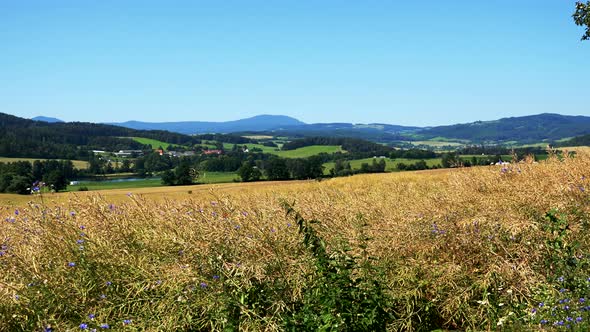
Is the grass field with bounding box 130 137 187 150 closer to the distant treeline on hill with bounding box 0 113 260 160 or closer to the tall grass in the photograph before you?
the distant treeline on hill with bounding box 0 113 260 160

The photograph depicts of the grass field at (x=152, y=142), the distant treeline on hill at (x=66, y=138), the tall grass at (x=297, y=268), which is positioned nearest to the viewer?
the tall grass at (x=297, y=268)

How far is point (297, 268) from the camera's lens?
4957mm

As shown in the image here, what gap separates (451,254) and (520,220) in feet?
3.24

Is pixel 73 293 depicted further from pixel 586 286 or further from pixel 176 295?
pixel 586 286

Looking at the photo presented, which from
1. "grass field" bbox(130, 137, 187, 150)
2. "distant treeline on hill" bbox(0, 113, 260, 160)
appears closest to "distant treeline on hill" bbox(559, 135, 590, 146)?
"distant treeline on hill" bbox(0, 113, 260, 160)

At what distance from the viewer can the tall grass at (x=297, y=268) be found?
4.32m

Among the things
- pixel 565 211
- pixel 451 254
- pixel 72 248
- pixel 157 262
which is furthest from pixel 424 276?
pixel 72 248

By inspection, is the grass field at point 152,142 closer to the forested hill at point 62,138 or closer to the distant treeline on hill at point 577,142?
the forested hill at point 62,138

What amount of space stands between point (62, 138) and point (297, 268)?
12818 centimetres

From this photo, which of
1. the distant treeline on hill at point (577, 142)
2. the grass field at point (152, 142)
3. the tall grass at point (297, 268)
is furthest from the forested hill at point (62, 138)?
the tall grass at point (297, 268)

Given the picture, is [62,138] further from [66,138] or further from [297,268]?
[297,268]

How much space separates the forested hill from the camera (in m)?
91.8

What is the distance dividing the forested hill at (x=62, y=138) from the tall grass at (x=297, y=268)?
93024 millimetres

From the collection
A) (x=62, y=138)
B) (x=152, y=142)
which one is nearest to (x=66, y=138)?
(x=62, y=138)
